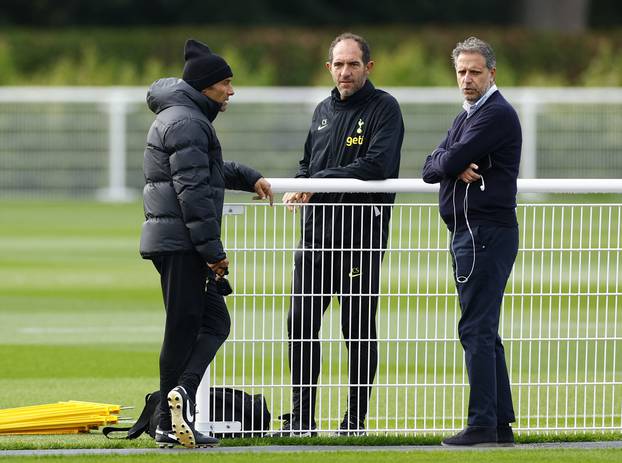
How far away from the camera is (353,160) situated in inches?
326

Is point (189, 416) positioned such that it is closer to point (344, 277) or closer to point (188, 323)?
point (188, 323)

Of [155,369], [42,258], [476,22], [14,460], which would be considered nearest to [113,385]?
[155,369]

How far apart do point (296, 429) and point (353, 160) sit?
1.39 m

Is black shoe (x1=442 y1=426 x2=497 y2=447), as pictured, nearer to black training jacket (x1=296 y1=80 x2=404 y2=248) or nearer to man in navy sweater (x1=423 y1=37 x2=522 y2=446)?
man in navy sweater (x1=423 y1=37 x2=522 y2=446)

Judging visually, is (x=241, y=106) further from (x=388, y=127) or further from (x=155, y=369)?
(x=388, y=127)

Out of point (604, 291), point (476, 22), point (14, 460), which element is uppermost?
point (476, 22)

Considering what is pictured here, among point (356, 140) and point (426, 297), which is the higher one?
point (356, 140)

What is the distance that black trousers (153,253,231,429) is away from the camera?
7.47 m

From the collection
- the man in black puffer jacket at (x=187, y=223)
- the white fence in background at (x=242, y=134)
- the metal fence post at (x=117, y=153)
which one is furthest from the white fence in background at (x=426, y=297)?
the metal fence post at (x=117, y=153)

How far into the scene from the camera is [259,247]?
25.5ft

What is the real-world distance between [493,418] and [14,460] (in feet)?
7.21

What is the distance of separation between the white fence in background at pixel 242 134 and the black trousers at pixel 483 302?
20.3 meters

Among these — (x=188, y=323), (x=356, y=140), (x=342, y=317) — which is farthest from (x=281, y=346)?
(x=356, y=140)

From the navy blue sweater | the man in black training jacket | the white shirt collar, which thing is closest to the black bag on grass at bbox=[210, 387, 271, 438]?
the man in black training jacket
